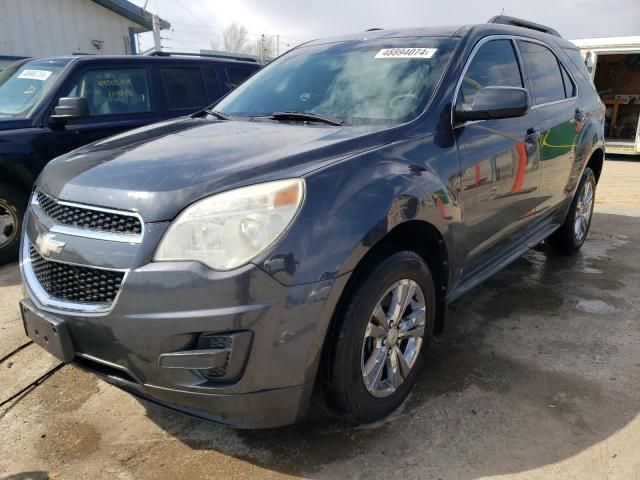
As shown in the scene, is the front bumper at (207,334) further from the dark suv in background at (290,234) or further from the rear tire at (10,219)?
the rear tire at (10,219)

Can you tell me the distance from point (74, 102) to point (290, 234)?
3.55 meters

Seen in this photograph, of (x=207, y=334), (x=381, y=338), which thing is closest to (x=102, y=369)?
(x=207, y=334)

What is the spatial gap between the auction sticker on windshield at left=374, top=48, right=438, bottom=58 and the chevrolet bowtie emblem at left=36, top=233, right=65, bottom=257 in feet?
6.44

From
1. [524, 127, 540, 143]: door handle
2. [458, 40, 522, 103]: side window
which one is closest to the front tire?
[458, 40, 522, 103]: side window

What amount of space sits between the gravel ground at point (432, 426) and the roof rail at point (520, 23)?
→ 2149 mm

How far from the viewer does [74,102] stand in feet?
14.8

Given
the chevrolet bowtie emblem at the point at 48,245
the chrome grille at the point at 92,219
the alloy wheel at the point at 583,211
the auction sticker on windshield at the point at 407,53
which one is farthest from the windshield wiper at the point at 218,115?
the alloy wheel at the point at 583,211

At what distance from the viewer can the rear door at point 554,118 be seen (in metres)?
3.63

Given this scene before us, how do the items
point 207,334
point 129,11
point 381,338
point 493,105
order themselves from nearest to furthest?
point 207,334
point 381,338
point 493,105
point 129,11

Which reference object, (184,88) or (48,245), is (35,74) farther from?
(48,245)

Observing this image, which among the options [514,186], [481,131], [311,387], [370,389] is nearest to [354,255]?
[311,387]

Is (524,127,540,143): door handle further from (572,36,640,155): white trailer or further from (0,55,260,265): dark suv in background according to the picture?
(572,36,640,155): white trailer

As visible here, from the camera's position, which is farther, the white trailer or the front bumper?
the white trailer

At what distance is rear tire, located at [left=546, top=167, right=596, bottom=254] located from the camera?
180 inches
